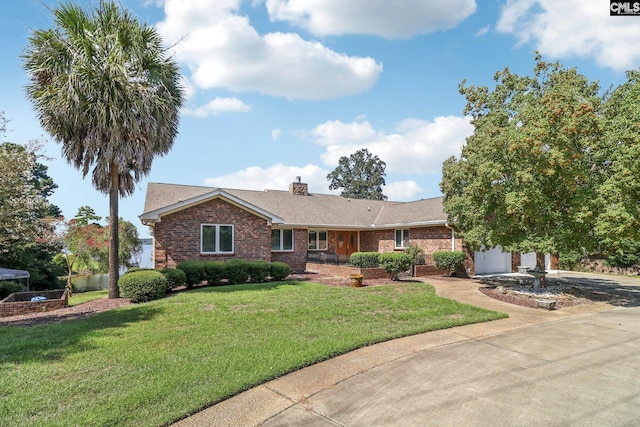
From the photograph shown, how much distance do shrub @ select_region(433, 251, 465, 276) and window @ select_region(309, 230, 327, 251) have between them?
771 centimetres

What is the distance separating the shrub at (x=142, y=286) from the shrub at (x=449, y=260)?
41.6ft

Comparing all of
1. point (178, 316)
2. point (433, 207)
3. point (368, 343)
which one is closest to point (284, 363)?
point (368, 343)

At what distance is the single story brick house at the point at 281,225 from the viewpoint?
52.3 ft

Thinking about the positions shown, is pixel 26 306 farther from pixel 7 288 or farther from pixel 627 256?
pixel 627 256

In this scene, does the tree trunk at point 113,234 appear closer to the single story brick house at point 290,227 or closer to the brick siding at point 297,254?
the single story brick house at point 290,227

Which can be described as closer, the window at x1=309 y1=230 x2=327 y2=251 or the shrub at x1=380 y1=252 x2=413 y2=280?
the shrub at x1=380 y1=252 x2=413 y2=280

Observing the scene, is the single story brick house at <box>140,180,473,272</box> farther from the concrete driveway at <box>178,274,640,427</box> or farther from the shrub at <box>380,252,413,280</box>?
the concrete driveway at <box>178,274,640,427</box>

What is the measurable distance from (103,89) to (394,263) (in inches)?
498

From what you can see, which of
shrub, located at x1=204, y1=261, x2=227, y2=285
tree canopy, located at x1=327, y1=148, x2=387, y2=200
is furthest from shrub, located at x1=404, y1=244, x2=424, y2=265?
tree canopy, located at x1=327, y1=148, x2=387, y2=200

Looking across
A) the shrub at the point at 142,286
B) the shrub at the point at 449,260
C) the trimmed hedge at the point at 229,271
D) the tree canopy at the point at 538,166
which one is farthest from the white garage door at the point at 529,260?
the shrub at the point at 142,286

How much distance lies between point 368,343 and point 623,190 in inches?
Answer: 384

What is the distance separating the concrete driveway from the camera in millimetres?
4355

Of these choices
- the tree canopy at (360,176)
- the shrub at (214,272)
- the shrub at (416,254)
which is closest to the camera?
the shrub at (214,272)

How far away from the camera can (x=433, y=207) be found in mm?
21531
